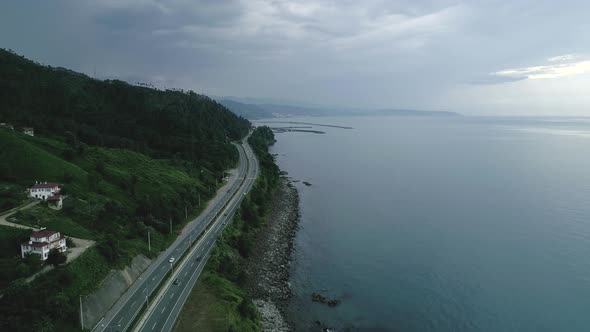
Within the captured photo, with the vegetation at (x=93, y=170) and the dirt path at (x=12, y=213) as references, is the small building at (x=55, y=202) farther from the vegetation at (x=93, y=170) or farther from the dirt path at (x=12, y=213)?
the dirt path at (x=12, y=213)

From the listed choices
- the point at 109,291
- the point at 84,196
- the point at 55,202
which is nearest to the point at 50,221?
the point at 55,202

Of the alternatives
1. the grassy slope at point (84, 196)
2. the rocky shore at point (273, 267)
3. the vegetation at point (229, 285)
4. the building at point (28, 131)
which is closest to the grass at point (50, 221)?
the grassy slope at point (84, 196)

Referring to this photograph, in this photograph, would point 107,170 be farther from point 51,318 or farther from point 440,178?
point 440,178

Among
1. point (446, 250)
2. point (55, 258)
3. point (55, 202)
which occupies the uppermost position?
point (55, 202)

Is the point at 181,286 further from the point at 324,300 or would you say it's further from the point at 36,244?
the point at 324,300

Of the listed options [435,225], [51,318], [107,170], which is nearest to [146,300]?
[51,318]

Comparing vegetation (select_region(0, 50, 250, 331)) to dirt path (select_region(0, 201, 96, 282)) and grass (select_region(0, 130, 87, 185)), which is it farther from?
dirt path (select_region(0, 201, 96, 282))
